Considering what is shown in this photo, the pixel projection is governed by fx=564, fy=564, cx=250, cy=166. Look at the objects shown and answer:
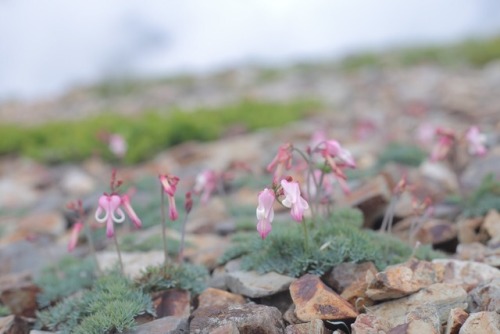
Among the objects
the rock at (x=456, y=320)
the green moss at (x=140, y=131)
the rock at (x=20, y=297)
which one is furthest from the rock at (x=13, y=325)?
the green moss at (x=140, y=131)

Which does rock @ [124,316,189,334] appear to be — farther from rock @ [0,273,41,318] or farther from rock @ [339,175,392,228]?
rock @ [339,175,392,228]

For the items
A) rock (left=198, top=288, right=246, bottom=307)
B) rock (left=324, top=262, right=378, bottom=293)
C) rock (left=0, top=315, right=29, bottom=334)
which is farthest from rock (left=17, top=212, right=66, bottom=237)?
rock (left=324, top=262, right=378, bottom=293)

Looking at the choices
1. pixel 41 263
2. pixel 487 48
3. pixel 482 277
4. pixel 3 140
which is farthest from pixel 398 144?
pixel 487 48

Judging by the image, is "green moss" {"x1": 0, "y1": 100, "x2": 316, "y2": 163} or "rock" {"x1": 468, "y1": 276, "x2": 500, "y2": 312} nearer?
"rock" {"x1": 468, "y1": 276, "x2": 500, "y2": 312}

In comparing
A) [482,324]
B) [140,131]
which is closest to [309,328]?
[482,324]

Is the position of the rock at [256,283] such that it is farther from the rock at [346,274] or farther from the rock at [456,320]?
the rock at [456,320]

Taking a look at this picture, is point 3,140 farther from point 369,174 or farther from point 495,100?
point 495,100

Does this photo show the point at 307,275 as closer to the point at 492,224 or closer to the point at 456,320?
the point at 456,320
